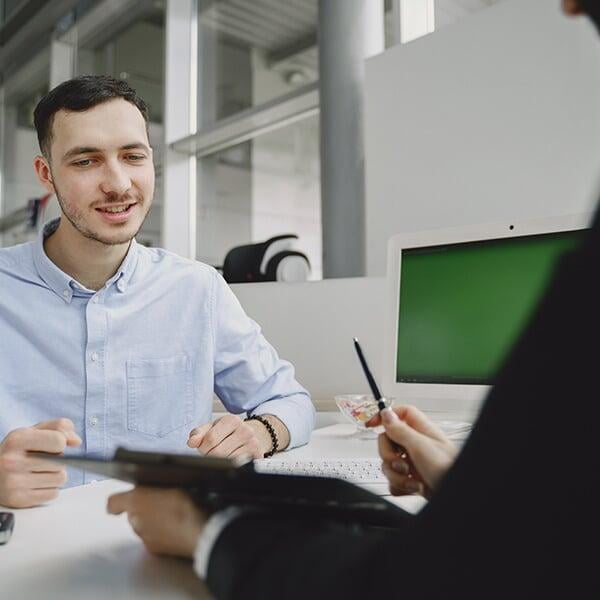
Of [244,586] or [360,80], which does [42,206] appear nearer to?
[360,80]

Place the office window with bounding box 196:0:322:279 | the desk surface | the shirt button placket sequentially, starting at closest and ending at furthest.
Answer: the desk surface < the shirt button placket < the office window with bounding box 196:0:322:279

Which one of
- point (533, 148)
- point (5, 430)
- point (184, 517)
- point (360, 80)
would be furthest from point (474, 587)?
point (360, 80)

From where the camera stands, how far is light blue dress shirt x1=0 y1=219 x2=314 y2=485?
1.35 meters

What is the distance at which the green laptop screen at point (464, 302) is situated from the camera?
4.27 feet

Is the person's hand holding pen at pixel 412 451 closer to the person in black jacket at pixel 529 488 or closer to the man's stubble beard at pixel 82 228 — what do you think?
the person in black jacket at pixel 529 488

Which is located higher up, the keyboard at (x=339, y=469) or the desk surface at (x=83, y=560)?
the keyboard at (x=339, y=469)

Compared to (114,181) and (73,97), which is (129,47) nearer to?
(73,97)

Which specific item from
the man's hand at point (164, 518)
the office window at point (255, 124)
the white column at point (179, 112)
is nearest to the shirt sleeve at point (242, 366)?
the man's hand at point (164, 518)

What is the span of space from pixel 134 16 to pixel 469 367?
4.86 m

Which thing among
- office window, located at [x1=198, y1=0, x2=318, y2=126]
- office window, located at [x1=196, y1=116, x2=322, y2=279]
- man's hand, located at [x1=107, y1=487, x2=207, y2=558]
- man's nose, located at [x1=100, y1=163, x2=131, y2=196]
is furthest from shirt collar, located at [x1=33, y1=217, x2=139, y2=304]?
office window, located at [x1=196, y1=116, x2=322, y2=279]

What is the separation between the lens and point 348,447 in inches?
52.4

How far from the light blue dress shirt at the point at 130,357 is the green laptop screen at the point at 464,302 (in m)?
0.29

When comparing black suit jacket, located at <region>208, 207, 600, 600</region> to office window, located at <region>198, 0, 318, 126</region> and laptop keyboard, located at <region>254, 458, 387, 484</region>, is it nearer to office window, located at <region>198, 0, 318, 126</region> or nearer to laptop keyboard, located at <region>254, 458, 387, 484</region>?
laptop keyboard, located at <region>254, 458, 387, 484</region>

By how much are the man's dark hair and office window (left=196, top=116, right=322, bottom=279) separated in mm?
4525
